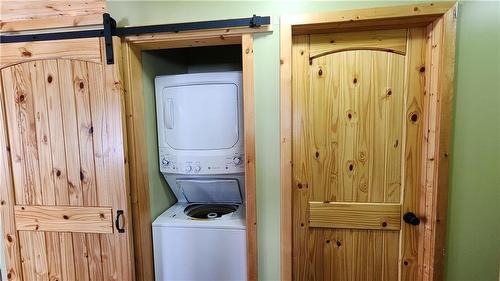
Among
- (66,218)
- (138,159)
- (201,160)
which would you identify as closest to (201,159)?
(201,160)

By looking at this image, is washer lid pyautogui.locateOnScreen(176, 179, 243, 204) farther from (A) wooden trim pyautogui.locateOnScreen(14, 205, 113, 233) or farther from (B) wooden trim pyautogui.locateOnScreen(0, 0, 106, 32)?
(B) wooden trim pyautogui.locateOnScreen(0, 0, 106, 32)

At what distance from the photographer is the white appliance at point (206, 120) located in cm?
158

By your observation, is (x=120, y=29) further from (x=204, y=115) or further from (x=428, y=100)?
(x=428, y=100)

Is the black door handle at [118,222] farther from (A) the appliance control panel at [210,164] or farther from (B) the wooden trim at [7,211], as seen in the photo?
(B) the wooden trim at [7,211]

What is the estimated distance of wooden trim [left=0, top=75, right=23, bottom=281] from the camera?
1.53m

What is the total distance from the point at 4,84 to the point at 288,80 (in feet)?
5.40

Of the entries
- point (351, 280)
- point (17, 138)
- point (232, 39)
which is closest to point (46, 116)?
point (17, 138)

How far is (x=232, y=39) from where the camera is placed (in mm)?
1395

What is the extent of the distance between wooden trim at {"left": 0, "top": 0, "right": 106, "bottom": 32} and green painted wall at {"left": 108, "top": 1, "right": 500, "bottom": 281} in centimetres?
11

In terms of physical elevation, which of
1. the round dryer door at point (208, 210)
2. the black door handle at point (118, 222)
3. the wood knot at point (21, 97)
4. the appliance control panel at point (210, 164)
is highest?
the wood knot at point (21, 97)

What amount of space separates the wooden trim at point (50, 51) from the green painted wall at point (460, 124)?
223 millimetres

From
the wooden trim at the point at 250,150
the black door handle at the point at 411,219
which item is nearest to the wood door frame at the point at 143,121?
the wooden trim at the point at 250,150

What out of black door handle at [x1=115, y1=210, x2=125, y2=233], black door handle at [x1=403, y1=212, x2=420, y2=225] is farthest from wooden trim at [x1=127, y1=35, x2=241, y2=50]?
black door handle at [x1=403, y1=212, x2=420, y2=225]

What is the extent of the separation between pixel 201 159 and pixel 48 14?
119 cm
